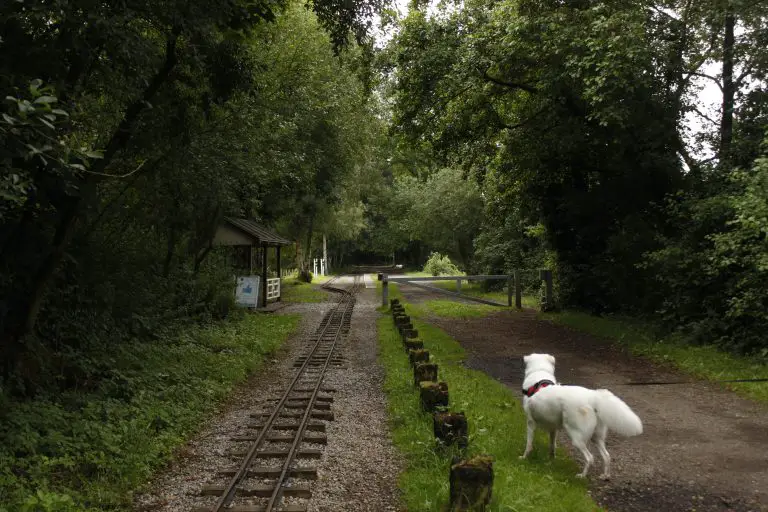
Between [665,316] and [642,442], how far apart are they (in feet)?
26.5

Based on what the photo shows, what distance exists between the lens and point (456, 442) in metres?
6.54

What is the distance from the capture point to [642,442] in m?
7.25

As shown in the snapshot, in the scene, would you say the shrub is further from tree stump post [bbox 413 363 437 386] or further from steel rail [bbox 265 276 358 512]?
tree stump post [bbox 413 363 437 386]

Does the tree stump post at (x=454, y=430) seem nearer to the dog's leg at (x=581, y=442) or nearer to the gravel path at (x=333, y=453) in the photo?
the gravel path at (x=333, y=453)

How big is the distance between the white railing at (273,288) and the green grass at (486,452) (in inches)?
612

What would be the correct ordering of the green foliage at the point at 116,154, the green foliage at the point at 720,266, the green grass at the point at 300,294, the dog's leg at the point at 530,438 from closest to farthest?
the green foliage at the point at 116,154, the dog's leg at the point at 530,438, the green foliage at the point at 720,266, the green grass at the point at 300,294

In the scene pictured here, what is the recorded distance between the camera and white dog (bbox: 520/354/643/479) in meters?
5.53

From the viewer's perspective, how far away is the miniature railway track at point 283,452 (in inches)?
225

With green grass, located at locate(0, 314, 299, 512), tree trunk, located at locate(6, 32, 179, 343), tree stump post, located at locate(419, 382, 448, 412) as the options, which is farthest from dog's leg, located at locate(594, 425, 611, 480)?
tree trunk, located at locate(6, 32, 179, 343)

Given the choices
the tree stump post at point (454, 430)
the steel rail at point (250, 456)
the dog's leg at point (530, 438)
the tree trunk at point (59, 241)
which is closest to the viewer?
the steel rail at point (250, 456)

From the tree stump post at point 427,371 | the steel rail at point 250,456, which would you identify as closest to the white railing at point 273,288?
the steel rail at point 250,456

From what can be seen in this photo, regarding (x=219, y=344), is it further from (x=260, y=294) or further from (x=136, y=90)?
(x=260, y=294)

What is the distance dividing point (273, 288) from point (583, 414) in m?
22.4

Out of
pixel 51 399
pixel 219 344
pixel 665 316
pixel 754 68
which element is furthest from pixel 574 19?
pixel 51 399
